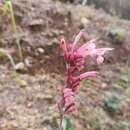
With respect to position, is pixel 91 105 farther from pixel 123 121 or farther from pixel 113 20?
pixel 113 20

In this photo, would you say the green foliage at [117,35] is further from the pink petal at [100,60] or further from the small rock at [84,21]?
the pink petal at [100,60]

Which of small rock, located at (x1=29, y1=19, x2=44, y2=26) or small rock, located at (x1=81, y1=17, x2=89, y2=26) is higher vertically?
small rock, located at (x1=29, y1=19, x2=44, y2=26)

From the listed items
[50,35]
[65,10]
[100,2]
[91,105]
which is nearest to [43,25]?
[50,35]

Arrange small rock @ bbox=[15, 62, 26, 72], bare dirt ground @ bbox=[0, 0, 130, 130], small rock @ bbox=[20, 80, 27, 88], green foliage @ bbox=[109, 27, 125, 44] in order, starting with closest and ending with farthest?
1. bare dirt ground @ bbox=[0, 0, 130, 130]
2. small rock @ bbox=[20, 80, 27, 88]
3. small rock @ bbox=[15, 62, 26, 72]
4. green foliage @ bbox=[109, 27, 125, 44]

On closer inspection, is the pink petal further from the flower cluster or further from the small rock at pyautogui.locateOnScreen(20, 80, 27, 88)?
the small rock at pyautogui.locateOnScreen(20, 80, 27, 88)

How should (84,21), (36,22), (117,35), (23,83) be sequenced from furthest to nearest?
(84,21) < (117,35) < (36,22) < (23,83)

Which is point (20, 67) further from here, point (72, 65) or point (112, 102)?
point (72, 65)

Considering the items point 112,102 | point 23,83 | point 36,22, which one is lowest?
point 112,102

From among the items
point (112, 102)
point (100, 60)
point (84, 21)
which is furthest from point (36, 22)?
point (100, 60)

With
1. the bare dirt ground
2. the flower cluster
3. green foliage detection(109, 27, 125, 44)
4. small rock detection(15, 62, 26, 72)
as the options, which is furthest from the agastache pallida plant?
green foliage detection(109, 27, 125, 44)
